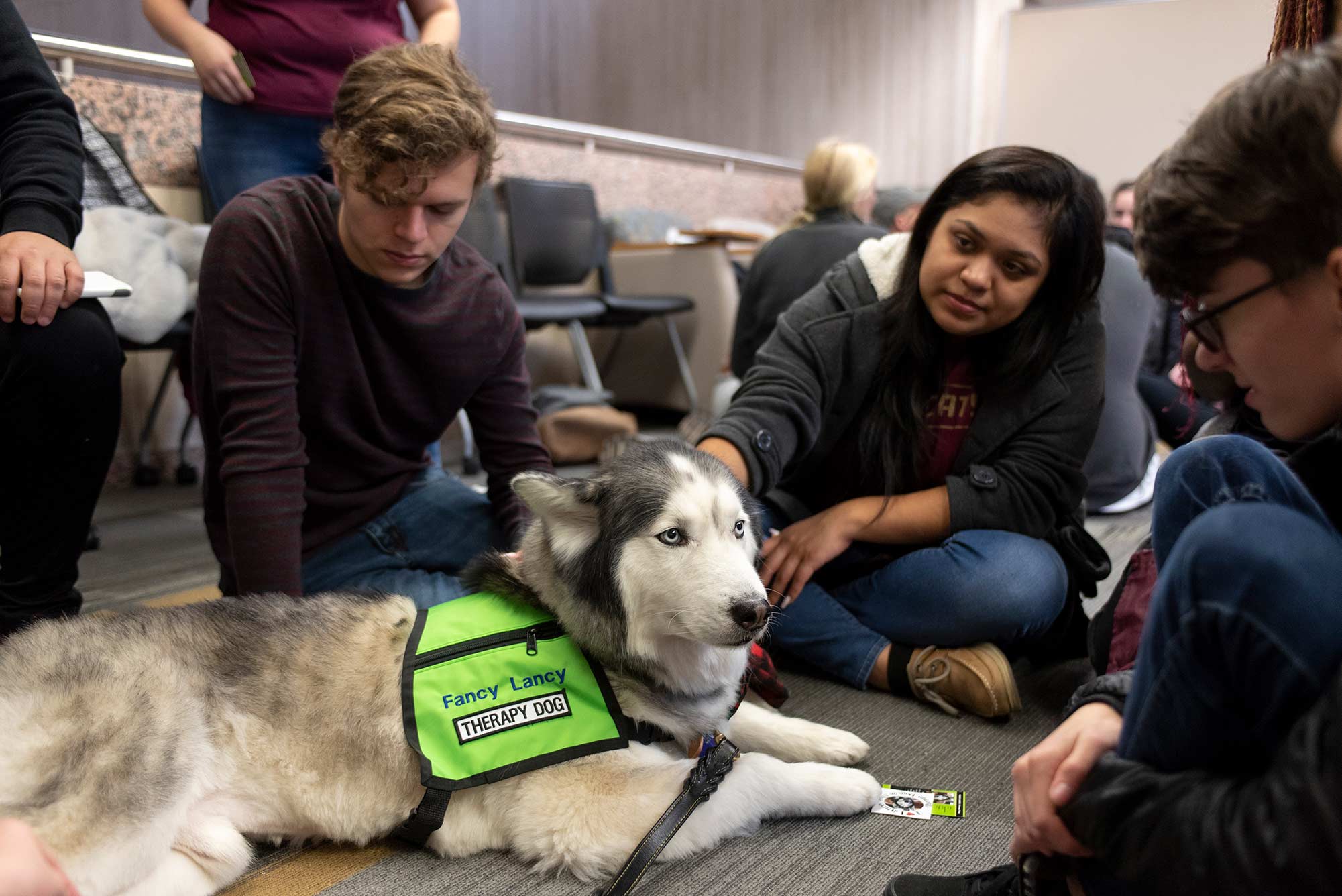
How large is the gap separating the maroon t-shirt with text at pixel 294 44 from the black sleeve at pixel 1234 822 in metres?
2.37

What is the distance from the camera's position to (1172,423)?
13.5 ft

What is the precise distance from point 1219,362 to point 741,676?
0.88 m

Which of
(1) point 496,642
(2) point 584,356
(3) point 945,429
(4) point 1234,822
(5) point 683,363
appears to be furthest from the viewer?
(5) point 683,363

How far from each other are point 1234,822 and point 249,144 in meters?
2.56

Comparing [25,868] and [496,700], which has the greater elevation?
[25,868]

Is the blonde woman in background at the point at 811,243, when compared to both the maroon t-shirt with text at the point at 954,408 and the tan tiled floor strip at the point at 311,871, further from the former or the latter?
the tan tiled floor strip at the point at 311,871

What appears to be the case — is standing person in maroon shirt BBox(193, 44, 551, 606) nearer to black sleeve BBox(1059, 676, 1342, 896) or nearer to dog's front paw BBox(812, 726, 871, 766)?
dog's front paw BBox(812, 726, 871, 766)

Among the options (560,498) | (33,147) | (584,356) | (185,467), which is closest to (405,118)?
(560,498)

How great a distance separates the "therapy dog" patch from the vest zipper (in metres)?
0.07

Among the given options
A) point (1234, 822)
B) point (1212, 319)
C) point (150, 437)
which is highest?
point (1212, 319)

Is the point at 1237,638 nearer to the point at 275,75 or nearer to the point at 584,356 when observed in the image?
the point at 275,75

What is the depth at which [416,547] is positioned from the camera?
2.10 metres

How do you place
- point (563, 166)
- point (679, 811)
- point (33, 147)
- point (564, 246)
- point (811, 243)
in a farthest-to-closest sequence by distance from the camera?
point (563, 166) → point (564, 246) → point (811, 243) → point (33, 147) → point (679, 811)

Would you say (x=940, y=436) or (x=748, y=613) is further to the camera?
(x=940, y=436)
